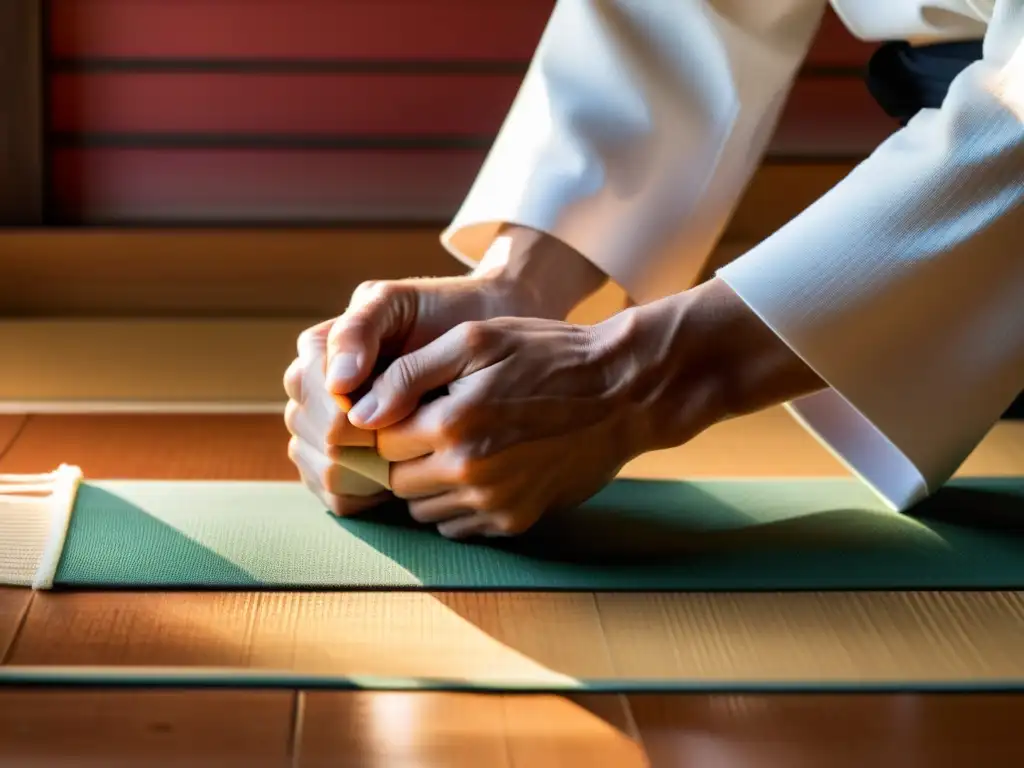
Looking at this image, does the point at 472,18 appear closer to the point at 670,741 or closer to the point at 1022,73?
the point at 1022,73

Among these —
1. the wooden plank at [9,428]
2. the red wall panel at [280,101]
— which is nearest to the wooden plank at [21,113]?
the red wall panel at [280,101]

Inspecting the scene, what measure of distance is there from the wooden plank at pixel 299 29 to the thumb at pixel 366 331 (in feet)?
3.20

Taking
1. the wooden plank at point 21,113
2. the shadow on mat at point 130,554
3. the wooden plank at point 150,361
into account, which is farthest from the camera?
the wooden plank at point 21,113

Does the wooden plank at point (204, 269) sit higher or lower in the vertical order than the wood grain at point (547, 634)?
higher

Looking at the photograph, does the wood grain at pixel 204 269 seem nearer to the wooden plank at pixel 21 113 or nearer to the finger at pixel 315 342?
the wooden plank at pixel 21 113

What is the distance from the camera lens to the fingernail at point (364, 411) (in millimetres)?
851

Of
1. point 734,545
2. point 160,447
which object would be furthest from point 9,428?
point 734,545

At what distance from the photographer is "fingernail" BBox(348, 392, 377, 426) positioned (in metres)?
0.85

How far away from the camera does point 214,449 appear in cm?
116

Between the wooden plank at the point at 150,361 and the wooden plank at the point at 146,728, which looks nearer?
the wooden plank at the point at 146,728

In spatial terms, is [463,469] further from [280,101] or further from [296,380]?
[280,101]

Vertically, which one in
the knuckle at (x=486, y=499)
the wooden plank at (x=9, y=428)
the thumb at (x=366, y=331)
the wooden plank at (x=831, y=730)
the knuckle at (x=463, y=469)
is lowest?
the wooden plank at (x=9, y=428)

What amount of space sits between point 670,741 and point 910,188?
18.1 inches

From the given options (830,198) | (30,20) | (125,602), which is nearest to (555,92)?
(830,198)
